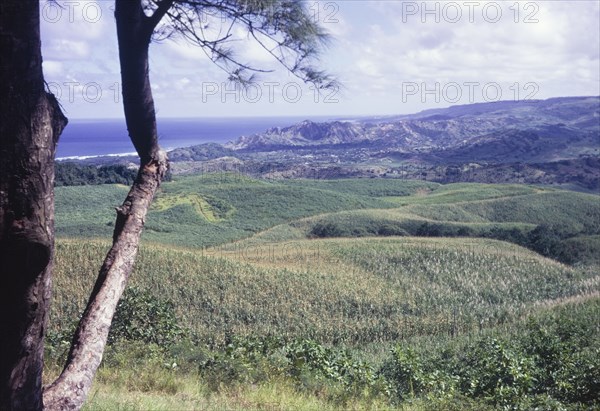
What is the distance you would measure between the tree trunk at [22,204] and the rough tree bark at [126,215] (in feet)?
2.47

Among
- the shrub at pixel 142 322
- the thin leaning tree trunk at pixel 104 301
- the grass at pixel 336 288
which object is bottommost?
the grass at pixel 336 288

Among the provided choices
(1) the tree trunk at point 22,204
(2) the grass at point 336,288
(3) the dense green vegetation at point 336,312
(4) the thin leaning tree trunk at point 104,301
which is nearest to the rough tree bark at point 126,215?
(4) the thin leaning tree trunk at point 104,301

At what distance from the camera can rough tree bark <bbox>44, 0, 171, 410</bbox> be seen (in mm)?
3840

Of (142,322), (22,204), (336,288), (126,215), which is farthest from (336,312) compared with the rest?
(22,204)

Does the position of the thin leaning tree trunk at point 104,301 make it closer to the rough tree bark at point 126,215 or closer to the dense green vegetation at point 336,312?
the rough tree bark at point 126,215

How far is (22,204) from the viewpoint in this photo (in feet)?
9.55

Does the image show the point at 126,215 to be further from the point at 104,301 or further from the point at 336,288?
the point at 336,288

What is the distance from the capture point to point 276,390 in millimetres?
6406

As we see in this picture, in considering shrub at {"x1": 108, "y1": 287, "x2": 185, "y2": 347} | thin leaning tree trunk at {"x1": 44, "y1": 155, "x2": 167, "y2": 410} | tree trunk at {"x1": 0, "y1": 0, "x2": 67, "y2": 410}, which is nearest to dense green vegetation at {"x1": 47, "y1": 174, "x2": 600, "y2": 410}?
shrub at {"x1": 108, "y1": 287, "x2": 185, "y2": 347}

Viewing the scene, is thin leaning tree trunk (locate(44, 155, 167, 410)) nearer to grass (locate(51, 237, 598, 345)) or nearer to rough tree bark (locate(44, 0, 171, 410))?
rough tree bark (locate(44, 0, 171, 410))

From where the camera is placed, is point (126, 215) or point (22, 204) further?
point (126, 215)

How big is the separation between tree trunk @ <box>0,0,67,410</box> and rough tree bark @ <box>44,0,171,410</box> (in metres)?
0.75

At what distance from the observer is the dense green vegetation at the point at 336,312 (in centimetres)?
706

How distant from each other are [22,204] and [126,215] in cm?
175
